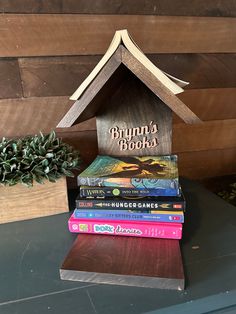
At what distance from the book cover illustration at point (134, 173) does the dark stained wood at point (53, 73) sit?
0.26m

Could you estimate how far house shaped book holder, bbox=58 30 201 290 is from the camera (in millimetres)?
410

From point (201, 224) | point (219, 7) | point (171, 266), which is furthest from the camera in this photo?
point (219, 7)

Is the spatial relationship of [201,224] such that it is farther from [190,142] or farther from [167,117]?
[190,142]

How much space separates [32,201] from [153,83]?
0.36m

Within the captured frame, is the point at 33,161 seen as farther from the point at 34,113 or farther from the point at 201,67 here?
the point at 201,67

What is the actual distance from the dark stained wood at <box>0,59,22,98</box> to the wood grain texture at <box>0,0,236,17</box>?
0.12 m

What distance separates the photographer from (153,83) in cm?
48

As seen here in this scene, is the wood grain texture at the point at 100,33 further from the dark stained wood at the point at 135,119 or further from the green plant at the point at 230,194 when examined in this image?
the green plant at the point at 230,194

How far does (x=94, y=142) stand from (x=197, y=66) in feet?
1.28

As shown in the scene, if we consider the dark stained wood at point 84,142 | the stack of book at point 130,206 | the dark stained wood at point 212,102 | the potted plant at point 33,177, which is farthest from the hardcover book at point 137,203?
the dark stained wood at point 212,102

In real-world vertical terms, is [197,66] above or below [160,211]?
above

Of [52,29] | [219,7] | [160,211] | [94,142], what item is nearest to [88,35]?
[52,29]

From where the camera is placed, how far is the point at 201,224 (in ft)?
1.89

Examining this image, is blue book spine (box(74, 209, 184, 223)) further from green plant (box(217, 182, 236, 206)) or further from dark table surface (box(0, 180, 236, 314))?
green plant (box(217, 182, 236, 206))
